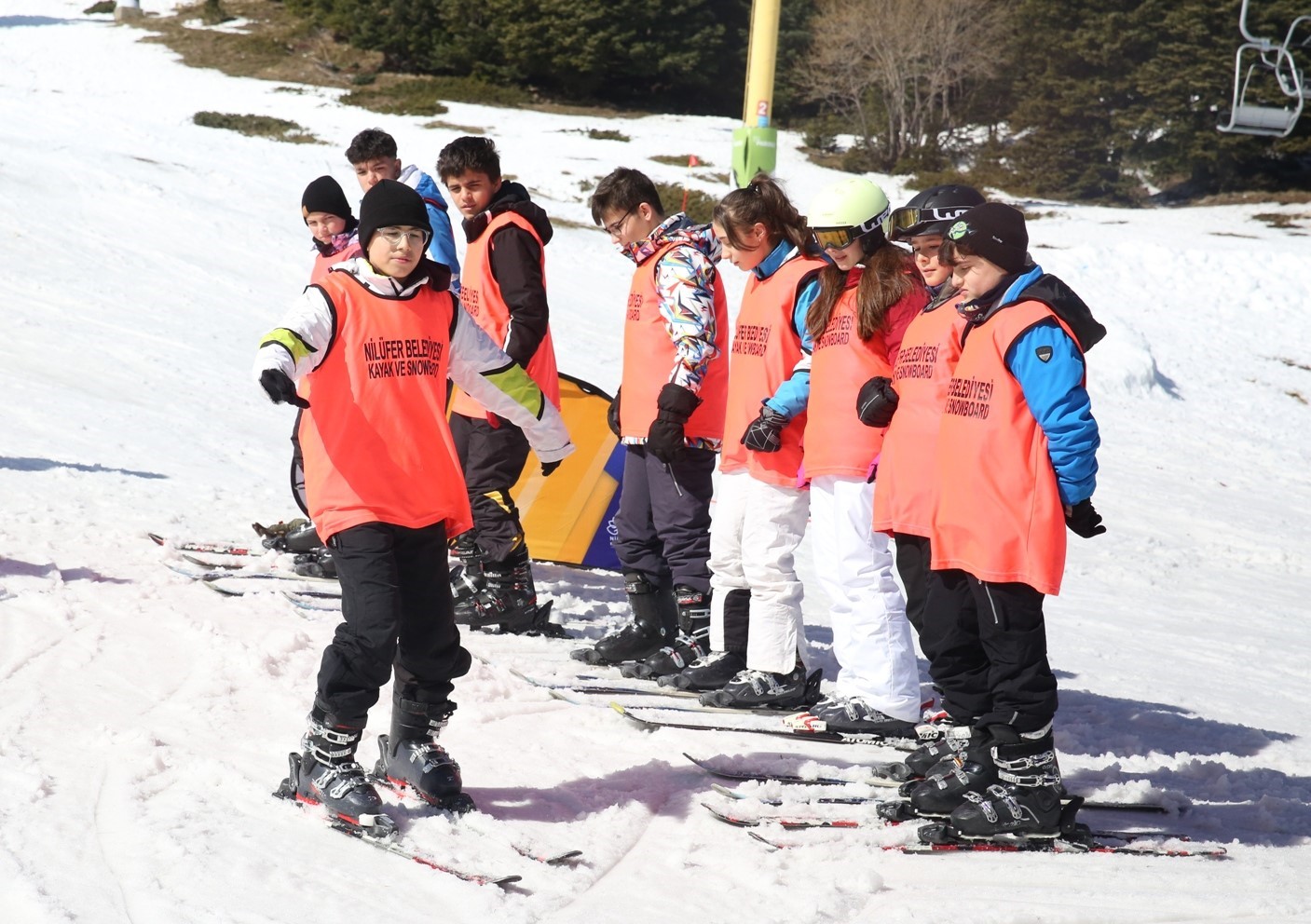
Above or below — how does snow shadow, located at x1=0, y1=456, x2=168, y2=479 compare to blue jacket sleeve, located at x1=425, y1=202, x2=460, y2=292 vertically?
below

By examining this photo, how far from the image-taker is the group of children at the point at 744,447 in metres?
3.67

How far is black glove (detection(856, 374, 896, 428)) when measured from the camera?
14.4 feet

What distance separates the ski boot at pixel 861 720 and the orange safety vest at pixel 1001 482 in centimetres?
Answer: 101

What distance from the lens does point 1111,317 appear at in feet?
54.0

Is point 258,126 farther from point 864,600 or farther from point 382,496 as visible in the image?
point 382,496

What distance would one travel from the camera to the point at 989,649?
12.6 ft

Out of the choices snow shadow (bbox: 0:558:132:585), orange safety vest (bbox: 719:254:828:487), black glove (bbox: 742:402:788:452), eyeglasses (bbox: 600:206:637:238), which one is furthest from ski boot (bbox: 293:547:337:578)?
black glove (bbox: 742:402:788:452)

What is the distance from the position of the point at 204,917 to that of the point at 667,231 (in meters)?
3.21

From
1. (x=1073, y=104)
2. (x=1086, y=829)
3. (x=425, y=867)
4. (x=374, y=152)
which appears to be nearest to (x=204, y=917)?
(x=425, y=867)

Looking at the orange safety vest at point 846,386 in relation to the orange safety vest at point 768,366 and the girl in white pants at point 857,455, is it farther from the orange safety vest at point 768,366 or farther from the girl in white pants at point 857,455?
the orange safety vest at point 768,366

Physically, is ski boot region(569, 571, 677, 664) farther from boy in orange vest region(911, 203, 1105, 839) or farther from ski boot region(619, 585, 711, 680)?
boy in orange vest region(911, 203, 1105, 839)

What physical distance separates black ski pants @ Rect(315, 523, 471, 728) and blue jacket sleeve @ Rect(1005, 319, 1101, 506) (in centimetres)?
172

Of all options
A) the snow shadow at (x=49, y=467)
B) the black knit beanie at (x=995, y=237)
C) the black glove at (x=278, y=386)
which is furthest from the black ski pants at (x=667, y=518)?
the snow shadow at (x=49, y=467)

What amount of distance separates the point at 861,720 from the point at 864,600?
441 millimetres
